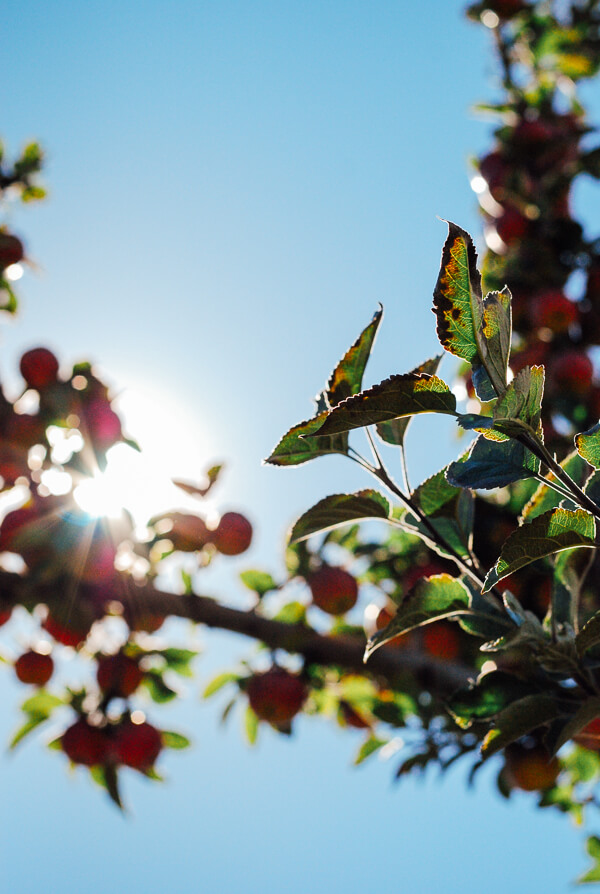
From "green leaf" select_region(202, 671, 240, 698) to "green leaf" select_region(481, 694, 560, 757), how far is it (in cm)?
99

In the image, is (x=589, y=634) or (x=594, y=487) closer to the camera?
(x=594, y=487)

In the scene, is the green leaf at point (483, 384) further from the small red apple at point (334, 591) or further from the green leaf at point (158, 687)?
the green leaf at point (158, 687)

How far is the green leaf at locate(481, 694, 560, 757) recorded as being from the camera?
2.83ft

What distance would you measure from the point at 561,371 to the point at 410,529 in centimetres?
142

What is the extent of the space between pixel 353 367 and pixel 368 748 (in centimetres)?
121

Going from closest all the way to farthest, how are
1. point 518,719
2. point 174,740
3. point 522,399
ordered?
1. point 522,399
2. point 518,719
3. point 174,740

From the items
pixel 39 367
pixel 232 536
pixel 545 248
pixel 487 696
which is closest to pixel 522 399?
pixel 487 696

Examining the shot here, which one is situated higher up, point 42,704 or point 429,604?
point 429,604

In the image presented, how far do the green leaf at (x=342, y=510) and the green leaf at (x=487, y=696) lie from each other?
0.31 metres

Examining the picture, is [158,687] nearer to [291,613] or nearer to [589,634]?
[291,613]

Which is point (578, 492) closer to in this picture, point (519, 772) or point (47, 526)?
point (519, 772)

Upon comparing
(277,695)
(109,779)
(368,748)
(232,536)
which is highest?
(232,536)

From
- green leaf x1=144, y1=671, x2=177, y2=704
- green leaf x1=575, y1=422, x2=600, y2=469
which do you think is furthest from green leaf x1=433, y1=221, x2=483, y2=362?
green leaf x1=144, y1=671, x2=177, y2=704

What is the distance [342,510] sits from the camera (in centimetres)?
81
